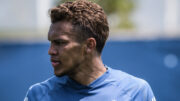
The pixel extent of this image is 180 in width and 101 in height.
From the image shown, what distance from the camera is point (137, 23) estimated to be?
14.3m

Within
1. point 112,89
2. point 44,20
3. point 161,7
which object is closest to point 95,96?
point 112,89

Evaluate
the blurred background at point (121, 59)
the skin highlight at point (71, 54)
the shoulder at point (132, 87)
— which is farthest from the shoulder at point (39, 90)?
the blurred background at point (121, 59)

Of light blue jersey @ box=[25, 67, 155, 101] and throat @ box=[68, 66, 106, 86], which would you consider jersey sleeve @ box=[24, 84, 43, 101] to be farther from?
throat @ box=[68, 66, 106, 86]

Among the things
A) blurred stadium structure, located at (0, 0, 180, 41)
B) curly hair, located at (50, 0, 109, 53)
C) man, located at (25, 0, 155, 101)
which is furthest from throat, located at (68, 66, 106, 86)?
blurred stadium structure, located at (0, 0, 180, 41)

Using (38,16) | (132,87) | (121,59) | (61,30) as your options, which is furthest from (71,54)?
(38,16)

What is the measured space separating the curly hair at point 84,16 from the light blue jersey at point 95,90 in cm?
35

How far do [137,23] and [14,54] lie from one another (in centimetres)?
839

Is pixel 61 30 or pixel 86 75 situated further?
pixel 86 75

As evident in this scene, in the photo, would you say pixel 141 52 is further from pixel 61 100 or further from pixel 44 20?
pixel 44 20

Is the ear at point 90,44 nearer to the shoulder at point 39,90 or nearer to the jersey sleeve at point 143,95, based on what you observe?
the shoulder at point 39,90

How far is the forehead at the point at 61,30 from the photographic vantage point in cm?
300

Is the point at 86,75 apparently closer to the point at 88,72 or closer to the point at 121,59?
the point at 88,72

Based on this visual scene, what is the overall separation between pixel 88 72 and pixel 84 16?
432mm

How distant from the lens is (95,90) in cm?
307
